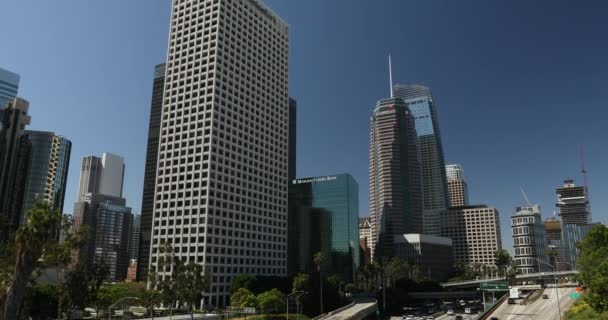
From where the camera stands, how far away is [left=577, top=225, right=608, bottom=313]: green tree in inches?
2466

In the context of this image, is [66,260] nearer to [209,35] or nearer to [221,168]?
[221,168]

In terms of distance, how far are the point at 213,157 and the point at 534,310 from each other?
387 ft

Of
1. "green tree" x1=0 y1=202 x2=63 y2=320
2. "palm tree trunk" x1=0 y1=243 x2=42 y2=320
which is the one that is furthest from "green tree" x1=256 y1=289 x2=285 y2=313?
"palm tree trunk" x1=0 y1=243 x2=42 y2=320

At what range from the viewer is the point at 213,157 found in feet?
568

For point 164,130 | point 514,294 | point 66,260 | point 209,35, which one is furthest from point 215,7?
point 514,294

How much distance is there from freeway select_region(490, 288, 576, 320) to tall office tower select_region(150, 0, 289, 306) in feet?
314

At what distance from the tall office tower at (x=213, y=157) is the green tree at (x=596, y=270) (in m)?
116

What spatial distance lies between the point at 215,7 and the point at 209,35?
43.1ft

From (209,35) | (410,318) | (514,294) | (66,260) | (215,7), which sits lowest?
(410,318)

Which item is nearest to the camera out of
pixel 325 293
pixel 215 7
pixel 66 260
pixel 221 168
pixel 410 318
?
pixel 66 260

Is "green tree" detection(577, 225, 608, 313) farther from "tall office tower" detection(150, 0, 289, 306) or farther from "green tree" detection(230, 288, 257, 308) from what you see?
"tall office tower" detection(150, 0, 289, 306)

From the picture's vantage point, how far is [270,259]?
193m

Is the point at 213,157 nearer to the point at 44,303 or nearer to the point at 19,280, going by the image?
the point at 44,303

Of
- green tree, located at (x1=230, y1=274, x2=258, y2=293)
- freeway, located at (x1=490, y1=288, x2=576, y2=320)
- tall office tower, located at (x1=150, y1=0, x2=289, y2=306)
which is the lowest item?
freeway, located at (x1=490, y1=288, x2=576, y2=320)
